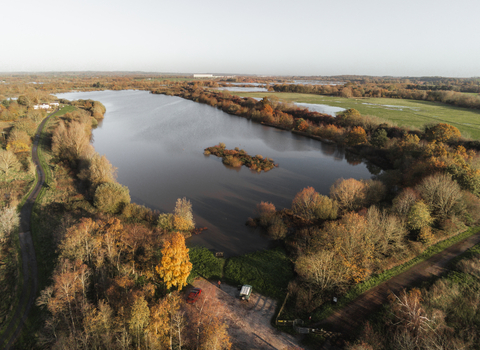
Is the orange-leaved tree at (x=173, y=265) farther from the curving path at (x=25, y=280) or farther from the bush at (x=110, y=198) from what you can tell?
the bush at (x=110, y=198)

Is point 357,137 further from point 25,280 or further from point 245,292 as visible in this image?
point 25,280

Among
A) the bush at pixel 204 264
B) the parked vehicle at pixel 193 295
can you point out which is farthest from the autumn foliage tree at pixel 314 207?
the parked vehicle at pixel 193 295

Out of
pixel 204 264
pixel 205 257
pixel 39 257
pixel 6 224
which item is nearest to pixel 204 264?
pixel 204 264

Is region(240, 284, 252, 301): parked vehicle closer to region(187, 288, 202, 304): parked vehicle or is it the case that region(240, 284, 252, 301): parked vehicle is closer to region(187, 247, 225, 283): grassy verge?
region(187, 247, 225, 283): grassy verge

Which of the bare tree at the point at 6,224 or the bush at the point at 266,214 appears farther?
the bush at the point at 266,214

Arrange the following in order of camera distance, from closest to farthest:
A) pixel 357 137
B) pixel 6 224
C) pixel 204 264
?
1. pixel 204 264
2. pixel 6 224
3. pixel 357 137

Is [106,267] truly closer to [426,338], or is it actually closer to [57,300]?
[57,300]
